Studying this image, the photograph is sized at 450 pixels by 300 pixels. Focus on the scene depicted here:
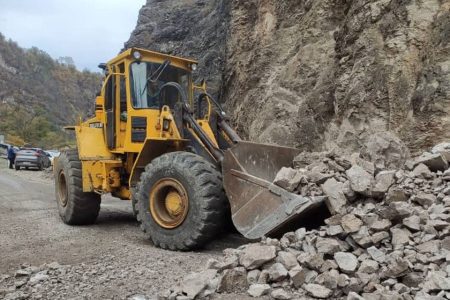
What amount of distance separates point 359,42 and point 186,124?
15.8ft

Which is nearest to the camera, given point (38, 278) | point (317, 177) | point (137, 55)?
point (38, 278)

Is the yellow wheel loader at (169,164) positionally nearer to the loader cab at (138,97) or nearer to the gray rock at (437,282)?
the loader cab at (138,97)

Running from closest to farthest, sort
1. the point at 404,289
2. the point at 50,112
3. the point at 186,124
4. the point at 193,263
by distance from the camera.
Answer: the point at 404,289
the point at 193,263
the point at 186,124
the point at 50,112

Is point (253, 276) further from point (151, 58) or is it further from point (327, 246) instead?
point (151, 58)

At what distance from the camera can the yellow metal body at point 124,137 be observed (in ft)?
20.8

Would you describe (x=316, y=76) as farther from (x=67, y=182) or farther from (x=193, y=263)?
(x=193, y=263)

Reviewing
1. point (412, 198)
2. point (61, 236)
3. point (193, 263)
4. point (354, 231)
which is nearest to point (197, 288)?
point (193, 263)

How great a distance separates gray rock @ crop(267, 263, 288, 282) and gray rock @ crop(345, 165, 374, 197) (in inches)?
47.2

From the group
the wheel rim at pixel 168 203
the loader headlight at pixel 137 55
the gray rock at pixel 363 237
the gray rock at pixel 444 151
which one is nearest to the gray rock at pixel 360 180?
the gray rock at pixel 363 237

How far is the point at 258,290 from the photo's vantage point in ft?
11.6

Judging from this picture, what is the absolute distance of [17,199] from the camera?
439 inches

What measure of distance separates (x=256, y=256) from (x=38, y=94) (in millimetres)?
78709

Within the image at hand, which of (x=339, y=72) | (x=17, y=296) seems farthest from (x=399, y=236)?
(x=339, y=72)

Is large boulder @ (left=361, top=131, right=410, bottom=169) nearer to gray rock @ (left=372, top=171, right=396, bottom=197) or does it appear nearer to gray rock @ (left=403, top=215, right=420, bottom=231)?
gray rock @ (left=372, top=171, right=396, bottom=197)
